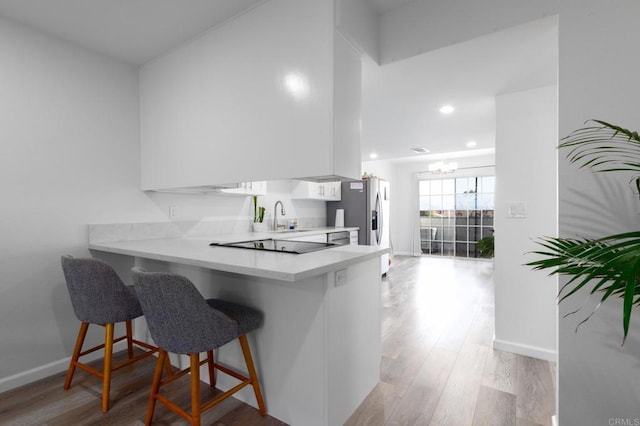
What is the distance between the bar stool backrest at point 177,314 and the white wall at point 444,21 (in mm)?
1855

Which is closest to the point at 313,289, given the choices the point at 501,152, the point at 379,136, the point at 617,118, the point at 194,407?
the point at 194,407

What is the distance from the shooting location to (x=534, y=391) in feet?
6.47

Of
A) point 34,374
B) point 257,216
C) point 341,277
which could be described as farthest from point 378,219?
point 34,374

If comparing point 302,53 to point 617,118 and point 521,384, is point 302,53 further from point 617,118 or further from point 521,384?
point 521,384

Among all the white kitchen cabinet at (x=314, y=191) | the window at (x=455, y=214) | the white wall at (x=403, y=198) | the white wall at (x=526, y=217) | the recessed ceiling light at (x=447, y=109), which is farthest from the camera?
the white wall at (x=403, y=198)

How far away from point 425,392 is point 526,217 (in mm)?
1588

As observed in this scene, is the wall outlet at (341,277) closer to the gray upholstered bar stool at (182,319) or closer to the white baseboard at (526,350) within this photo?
the gray upholstered bar stool at (182,319)

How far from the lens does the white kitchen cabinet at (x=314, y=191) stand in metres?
4.35

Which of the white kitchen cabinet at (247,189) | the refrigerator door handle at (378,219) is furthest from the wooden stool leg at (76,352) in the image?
the refrigerator door handle at (378,219)

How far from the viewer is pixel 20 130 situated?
81.6 inches

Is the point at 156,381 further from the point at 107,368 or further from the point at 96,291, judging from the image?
the point at 96,291

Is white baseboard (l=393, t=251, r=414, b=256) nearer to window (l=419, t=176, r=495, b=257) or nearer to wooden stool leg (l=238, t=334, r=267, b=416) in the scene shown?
window (l=419, t=176, r=495, b=257)

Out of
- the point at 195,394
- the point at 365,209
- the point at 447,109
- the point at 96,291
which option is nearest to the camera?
the point at 195,394

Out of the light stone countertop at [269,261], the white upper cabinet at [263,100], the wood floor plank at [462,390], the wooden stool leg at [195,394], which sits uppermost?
the white upper cabinet at [263,100]
